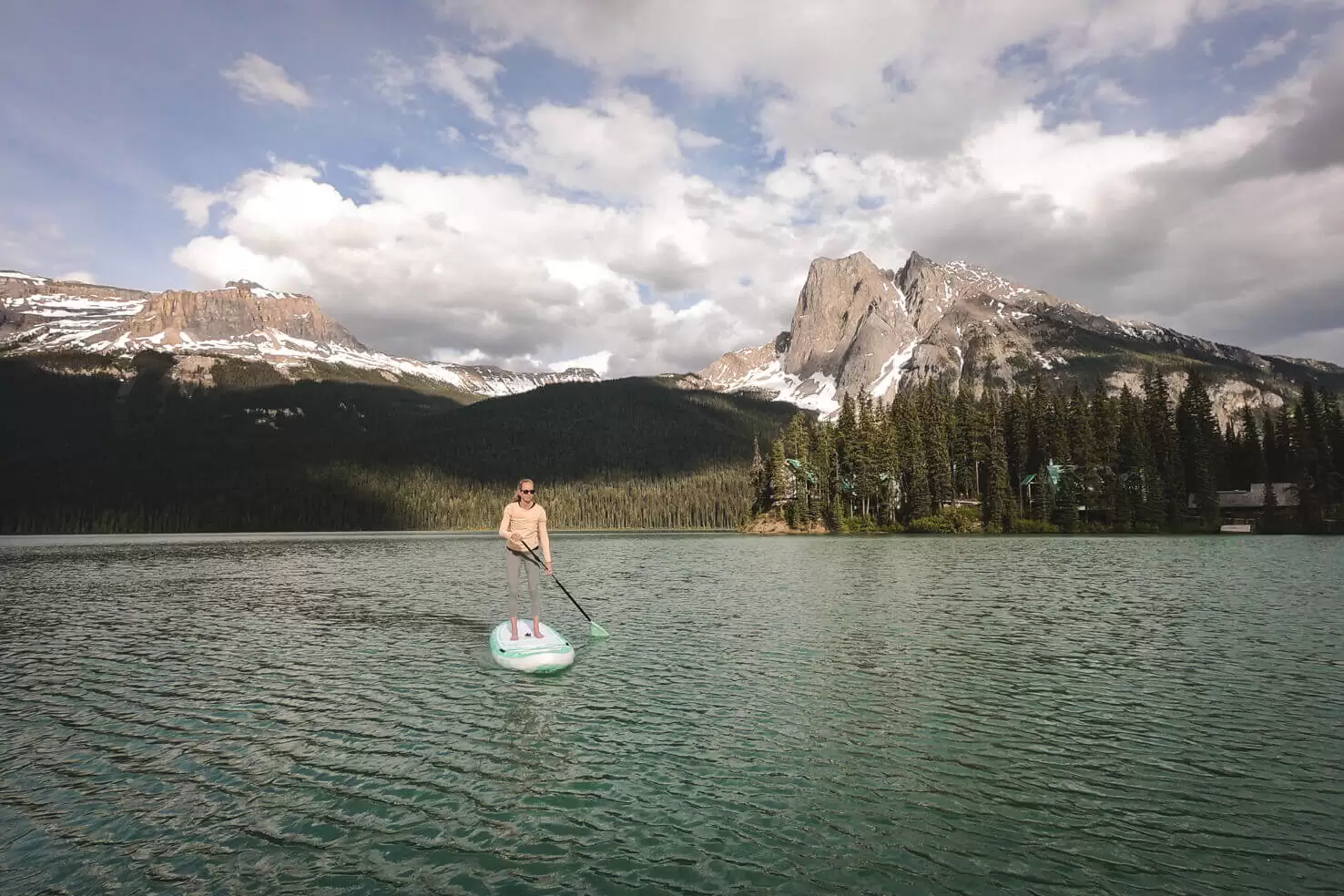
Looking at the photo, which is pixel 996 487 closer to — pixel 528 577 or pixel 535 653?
pixel 528 577

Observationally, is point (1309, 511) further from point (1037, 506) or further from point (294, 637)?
point (294, 637)

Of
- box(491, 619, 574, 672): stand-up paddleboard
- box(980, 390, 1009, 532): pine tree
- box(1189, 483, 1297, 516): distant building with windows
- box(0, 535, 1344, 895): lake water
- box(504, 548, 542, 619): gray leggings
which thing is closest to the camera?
box(0, 535, 1344, 895): lake water

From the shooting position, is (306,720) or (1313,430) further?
(1313,430)

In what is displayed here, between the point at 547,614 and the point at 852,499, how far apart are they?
122 metres

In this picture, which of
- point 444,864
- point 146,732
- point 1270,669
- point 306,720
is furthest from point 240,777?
point 1270,669

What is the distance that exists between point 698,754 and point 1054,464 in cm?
12782

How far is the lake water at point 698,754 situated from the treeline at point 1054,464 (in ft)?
311

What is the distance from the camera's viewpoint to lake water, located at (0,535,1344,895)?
1111cm

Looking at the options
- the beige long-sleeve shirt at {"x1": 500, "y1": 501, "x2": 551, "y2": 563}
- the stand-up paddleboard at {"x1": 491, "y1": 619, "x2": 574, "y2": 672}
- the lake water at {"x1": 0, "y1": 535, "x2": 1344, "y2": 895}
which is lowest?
the lake water at {"x1": 0, "y1": 535, "x2": 1344, "y2": 895}

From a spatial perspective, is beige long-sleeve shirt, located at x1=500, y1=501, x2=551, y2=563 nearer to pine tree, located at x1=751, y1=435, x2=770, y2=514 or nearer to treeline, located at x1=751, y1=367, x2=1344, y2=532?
treeline, located at x1=751, y1=367, x2=1344, y2=532

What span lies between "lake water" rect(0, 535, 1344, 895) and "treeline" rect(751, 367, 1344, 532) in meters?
94.9

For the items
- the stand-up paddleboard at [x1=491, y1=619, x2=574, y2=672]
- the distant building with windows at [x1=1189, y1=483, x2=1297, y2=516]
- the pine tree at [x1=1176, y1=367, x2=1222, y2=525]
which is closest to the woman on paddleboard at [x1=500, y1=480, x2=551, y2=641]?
the stand-up paddleboard at [x1=491, y1=619, x2=574, y2=672]

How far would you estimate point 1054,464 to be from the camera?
125625 mm

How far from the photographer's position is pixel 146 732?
1891 cm
